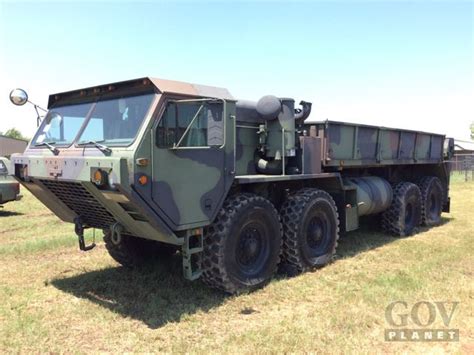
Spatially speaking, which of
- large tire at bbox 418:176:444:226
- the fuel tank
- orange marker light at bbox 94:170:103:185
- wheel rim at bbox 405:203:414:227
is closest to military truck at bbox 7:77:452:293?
orange marker light at bbox 94:170:103:185

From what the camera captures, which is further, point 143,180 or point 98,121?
point 98,121

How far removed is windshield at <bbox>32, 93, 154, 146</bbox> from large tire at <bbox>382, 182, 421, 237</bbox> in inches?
232

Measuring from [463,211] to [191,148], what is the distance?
10394 millimetres

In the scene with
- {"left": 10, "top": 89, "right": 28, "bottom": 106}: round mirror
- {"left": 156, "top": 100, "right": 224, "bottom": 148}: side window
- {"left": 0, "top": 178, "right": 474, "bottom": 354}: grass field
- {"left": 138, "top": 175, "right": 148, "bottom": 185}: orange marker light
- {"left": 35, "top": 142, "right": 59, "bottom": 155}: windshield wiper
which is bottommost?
{"left": 0, "top": 178, "right": 474, "bottom": 354}: grass field

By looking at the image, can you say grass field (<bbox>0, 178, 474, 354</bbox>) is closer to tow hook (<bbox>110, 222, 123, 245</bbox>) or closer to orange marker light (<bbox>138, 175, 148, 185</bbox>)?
tow hook (<bbox>110, 222, 123, 245</bbox>)

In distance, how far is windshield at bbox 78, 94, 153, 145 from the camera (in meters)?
4.63

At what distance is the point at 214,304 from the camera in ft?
16.5

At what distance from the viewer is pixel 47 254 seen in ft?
24.2

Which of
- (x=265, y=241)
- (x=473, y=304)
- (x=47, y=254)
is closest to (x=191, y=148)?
(x=265, y=241)

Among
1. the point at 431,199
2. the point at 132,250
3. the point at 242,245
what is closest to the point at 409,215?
the point at 431,199

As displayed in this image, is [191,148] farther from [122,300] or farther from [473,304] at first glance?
[473,304]

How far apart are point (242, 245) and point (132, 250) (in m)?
1.79

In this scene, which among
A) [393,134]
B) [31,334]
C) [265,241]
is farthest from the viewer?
[393,134]

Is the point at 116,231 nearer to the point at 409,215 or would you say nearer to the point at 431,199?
the point at 409,215
